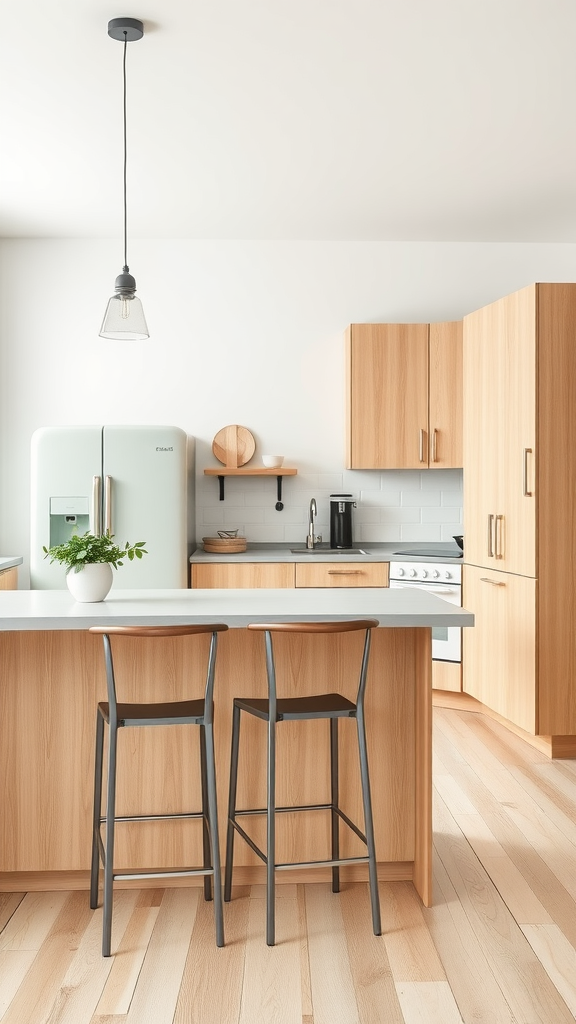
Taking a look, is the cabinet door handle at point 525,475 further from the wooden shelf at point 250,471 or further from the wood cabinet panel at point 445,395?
the wooden shelf at point 250,471

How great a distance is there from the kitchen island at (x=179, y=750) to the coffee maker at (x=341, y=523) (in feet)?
7.84

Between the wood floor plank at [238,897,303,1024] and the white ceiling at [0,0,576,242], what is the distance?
2.94 metres

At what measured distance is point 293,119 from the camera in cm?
355

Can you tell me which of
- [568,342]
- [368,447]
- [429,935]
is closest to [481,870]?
[429,935]

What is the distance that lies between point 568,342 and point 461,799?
2.15 m

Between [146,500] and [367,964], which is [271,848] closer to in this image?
[367,964]

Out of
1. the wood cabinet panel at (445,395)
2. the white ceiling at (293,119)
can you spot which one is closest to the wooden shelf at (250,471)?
the wood cabinet panel at (445,395)

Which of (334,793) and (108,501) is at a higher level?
(108,501)

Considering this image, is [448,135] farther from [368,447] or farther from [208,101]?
[368,447]

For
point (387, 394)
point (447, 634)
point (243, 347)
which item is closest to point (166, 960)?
point (447, 634)

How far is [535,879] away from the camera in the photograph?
2.75m

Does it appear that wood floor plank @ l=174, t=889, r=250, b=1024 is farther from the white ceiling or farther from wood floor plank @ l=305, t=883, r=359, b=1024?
the white ceiling

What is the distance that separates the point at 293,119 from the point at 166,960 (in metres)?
3.23

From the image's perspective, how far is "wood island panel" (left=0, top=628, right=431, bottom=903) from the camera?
2654 mm
